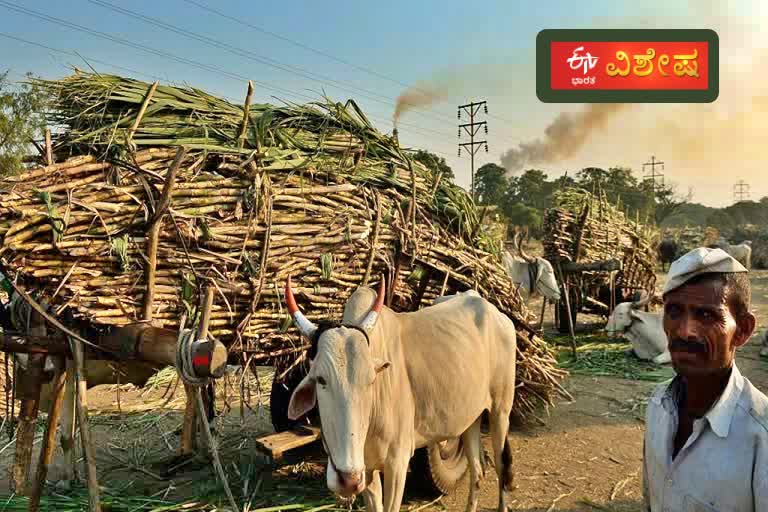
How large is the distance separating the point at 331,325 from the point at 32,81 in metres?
2.43

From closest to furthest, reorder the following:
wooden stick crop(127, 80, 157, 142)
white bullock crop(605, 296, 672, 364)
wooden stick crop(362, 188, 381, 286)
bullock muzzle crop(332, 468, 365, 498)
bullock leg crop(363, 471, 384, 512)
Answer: bullock muzzle crop(332, 468, 365, 498) < wooden stick crop(127, 80, 157, 142) < bullock leg crop(363, 471, 384, 512) < wooden stick crop(362, 188, 381, 286) < white bullock crop(605, 296, 672, 364)

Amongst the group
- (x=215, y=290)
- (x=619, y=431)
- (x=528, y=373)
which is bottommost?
(x=619, y=431)

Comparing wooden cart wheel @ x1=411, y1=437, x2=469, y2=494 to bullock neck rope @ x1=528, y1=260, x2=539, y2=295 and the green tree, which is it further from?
the green tree

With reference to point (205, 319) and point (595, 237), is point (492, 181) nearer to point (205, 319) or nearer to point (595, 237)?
point (595, 237)

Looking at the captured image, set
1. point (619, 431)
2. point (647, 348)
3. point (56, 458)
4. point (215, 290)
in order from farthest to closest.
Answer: point (647, 348)
point (619, 431)
point (56, 458)
point (215, 290)

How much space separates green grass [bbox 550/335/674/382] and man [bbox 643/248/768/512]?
7.60m

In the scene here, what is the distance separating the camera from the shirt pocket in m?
1.42

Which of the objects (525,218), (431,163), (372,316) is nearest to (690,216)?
(525,218)

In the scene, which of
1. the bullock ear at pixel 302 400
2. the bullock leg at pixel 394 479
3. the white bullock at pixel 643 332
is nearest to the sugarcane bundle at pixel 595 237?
the white bullock at pixel 643 332

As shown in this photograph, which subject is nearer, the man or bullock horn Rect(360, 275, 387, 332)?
the man

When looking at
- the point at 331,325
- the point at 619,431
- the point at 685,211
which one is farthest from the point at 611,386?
the point at 685,211

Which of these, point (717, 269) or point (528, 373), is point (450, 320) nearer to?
point (528, 373)

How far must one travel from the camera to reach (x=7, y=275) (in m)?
2.73

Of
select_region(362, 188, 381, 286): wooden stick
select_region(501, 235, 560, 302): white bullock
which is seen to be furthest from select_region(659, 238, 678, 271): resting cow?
select_region(362, 188, 381, 286): wooden stick
